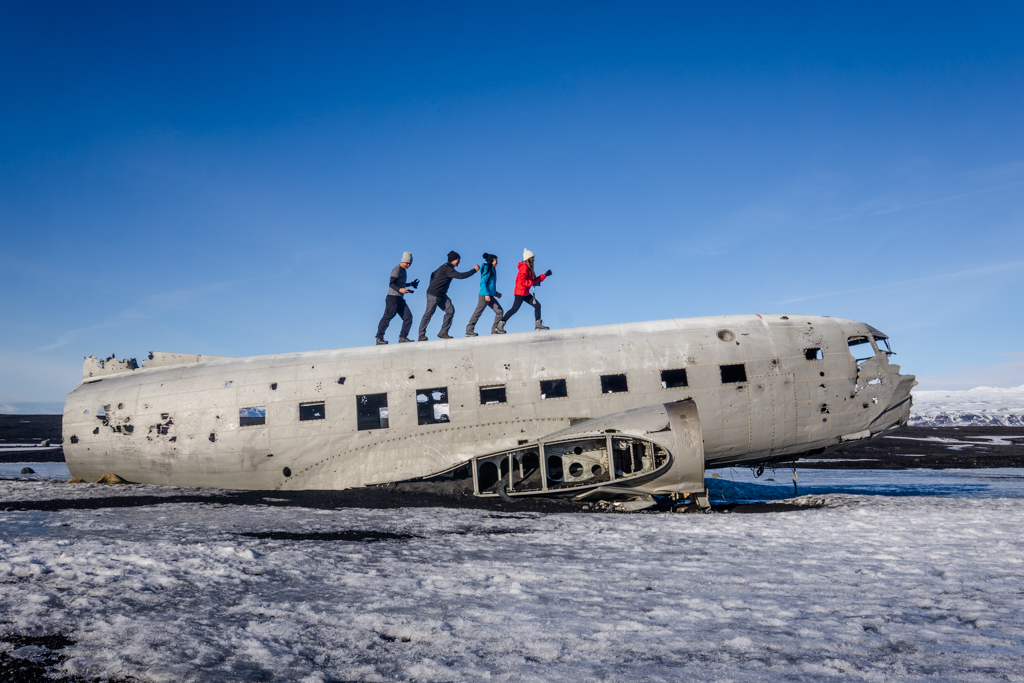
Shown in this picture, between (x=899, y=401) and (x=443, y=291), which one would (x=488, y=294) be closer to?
(x=443, y=291)

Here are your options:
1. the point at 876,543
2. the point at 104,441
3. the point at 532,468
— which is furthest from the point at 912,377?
the point at 104,441

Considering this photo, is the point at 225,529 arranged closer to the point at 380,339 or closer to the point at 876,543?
the point at 380,339

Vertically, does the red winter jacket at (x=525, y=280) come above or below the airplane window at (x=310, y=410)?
above

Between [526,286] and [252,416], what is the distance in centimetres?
791

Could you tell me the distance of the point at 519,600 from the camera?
5.36m

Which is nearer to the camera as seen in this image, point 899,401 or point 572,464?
point 572,464

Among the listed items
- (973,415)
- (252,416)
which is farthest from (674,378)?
(973,415)

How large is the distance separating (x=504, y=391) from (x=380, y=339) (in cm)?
431

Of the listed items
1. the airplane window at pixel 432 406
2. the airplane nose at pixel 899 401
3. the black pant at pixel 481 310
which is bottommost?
the airplane nose at pixel 899 401

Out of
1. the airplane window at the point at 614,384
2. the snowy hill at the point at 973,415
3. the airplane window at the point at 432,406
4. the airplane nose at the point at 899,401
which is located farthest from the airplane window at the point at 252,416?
the snowy hill at the point at 973,415

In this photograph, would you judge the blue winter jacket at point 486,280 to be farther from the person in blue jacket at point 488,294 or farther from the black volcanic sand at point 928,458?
the black volcanic sand at point 928,458

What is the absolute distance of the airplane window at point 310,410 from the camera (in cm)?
1382

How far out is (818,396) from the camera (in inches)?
513

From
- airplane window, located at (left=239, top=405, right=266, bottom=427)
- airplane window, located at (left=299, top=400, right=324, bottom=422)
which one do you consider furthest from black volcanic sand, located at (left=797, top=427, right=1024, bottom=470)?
airplane window, located at (left=239, top=405, right=266, bottom=427)
